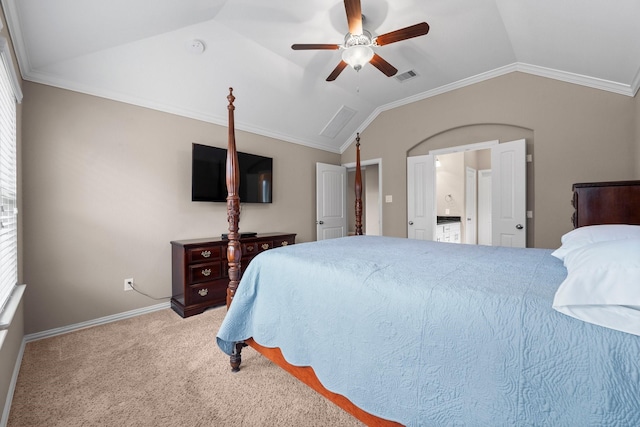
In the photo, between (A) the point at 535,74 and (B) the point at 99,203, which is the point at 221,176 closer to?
(B) the point at 99,203

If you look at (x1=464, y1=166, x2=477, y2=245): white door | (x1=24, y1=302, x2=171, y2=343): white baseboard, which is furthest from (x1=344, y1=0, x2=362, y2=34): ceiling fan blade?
(x1=464, y1=166, x2=477, y2=245): white door

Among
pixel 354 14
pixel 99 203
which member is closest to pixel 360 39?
pixel 354 14

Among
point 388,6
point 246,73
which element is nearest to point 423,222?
point 388,6

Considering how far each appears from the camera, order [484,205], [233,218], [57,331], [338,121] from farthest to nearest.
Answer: [484,205], [338,121], [57,331], [233,218]

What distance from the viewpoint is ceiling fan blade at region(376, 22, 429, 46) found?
2.11 meters

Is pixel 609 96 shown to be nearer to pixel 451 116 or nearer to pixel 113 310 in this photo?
pixel 451 116

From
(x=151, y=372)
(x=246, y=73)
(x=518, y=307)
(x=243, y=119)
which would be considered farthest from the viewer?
(x=243, y=119)

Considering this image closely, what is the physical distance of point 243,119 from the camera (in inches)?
152

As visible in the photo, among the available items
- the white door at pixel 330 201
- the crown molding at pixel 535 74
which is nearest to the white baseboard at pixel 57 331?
the white door at pixel 330 201

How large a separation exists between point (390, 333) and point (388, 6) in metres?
2.73

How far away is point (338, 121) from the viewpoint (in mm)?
4648

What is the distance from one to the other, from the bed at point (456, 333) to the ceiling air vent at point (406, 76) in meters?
2.86

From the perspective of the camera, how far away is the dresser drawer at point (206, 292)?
296 cm

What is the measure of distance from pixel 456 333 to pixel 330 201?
416cm
